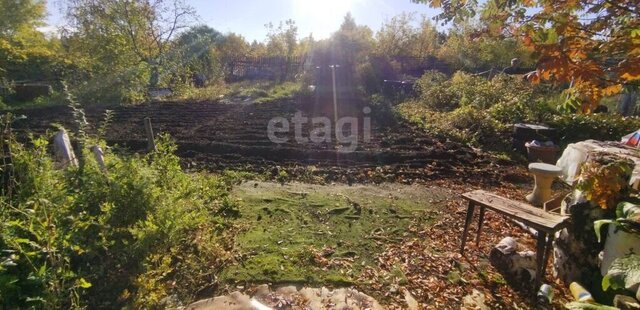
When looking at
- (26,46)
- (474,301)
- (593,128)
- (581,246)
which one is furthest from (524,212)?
(26,46)

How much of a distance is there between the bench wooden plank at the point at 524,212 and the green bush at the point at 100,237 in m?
2.34

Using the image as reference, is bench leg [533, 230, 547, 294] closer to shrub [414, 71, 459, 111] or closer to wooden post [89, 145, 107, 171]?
wooden post [89, 145, 107, 171]

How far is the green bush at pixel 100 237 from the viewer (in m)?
1.96

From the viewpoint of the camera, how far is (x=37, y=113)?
30.1ft

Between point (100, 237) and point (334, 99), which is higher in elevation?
point (334, 99)

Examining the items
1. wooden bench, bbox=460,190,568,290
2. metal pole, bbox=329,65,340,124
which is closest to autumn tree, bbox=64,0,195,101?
metal pole, bbox=329,65,340,124

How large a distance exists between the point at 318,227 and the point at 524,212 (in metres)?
1.94

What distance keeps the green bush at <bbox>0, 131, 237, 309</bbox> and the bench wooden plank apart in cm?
234

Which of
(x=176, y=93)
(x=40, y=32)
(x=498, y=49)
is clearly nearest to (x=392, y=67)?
(x=498, y=49)

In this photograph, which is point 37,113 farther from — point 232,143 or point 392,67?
point 392,67

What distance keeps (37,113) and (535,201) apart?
11914 millimetres

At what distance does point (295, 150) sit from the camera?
617 cm

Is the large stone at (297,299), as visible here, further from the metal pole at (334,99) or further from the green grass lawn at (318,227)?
the metal pole at (334,99)

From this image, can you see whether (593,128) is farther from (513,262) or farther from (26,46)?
(26,46)
